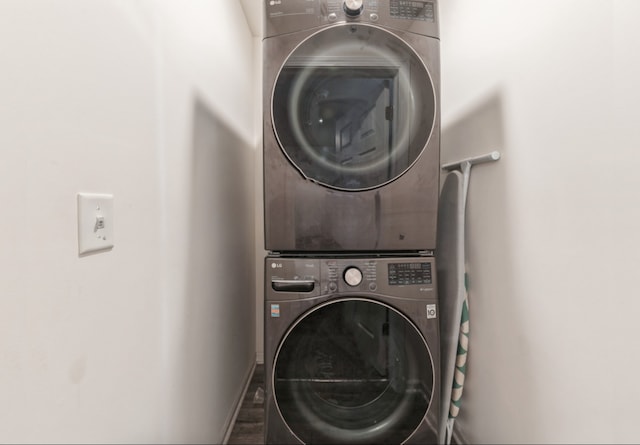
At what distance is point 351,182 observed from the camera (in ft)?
3.54

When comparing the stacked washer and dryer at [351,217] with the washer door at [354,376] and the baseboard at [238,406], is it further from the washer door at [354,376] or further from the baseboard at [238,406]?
the baseboard at [238,406]

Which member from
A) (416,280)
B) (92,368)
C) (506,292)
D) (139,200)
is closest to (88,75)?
(139,200)

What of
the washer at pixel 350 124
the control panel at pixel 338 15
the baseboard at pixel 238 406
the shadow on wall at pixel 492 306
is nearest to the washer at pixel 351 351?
the washer at pixel 350 124

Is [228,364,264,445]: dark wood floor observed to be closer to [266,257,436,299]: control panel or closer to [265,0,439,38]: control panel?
[266,257,436,299]: control panel

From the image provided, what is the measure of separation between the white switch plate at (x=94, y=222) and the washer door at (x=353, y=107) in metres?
0.58

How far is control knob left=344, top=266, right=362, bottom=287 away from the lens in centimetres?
104

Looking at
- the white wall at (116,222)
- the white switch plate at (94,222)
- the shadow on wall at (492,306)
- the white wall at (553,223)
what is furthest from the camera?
the shadow on wall at (492,306)

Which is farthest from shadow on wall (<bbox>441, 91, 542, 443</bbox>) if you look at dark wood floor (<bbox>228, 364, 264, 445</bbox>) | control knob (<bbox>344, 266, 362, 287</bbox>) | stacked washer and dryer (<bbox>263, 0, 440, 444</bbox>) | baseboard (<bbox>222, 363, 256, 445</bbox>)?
baseboard (<bbox>222, 363, 256, 445</bbox>)

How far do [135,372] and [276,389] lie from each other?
18.9 inches

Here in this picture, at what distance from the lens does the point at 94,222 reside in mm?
605

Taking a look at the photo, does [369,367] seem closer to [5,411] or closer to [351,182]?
[351,182]

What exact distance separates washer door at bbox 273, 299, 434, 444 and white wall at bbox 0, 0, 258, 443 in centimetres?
38

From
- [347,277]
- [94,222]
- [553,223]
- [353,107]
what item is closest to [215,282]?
[347,277]

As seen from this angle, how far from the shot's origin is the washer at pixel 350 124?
1051mm
